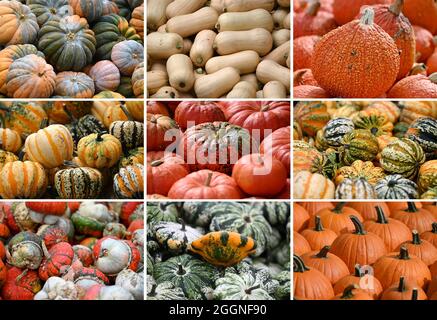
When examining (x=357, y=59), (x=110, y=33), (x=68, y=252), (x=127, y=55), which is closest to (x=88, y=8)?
(x=110, y=33)

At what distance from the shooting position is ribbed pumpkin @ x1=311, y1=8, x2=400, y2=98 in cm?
304

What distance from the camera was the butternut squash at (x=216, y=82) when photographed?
3230 millimetres

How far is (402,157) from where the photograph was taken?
10.5 ft

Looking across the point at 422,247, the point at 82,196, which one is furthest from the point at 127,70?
the point at 422,247

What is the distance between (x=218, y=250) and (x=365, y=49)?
1.16 meters

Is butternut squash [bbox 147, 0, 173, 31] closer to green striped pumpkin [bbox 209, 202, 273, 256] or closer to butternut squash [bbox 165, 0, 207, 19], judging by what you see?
butternut squash [bbox 165, 0, 207, 19]

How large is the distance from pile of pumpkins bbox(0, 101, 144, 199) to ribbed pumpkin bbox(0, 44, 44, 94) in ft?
0.48

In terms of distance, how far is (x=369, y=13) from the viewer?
9.97ft

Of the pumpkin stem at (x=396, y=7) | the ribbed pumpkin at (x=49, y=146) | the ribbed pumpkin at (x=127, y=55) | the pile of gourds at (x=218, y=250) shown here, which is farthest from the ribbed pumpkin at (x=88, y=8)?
the pumpkin stem at (x=396, y=7)

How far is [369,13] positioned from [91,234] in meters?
1.69

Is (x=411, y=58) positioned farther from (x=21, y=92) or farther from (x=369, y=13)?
(x=21, y=92)

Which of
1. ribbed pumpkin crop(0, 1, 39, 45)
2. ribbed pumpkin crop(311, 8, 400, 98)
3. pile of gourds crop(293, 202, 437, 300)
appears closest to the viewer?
ribbed pumpkin crop(311, 8, 400, 98)

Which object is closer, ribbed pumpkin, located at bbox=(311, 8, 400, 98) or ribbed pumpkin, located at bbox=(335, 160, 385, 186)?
ribbed pumpkin, located at bbox=(311, 8, 400, 98)

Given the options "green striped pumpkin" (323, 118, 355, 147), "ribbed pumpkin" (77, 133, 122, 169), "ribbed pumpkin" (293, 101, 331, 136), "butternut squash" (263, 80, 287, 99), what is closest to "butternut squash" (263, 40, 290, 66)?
"butternut squash" (263, 80, 287, 99)
